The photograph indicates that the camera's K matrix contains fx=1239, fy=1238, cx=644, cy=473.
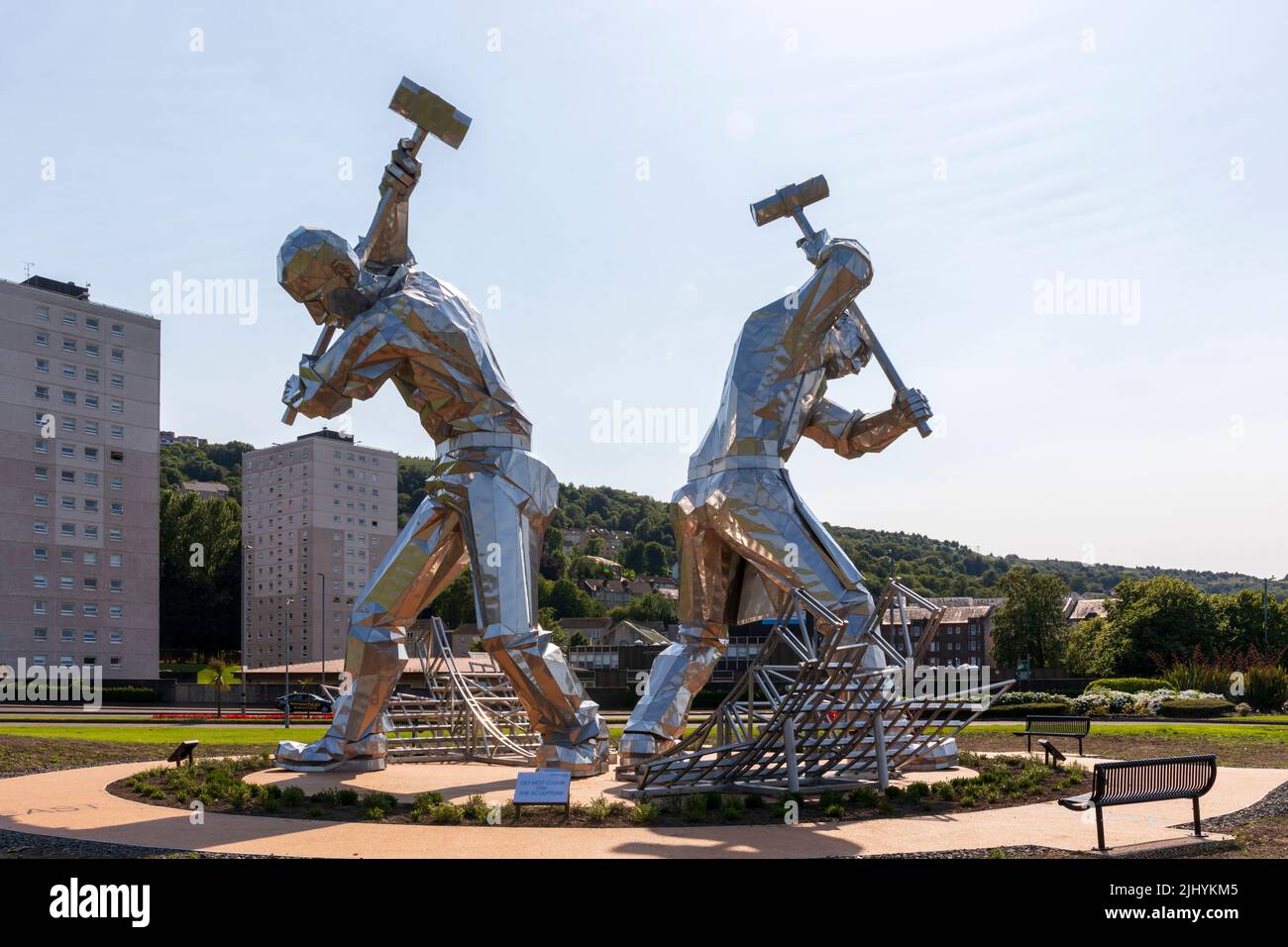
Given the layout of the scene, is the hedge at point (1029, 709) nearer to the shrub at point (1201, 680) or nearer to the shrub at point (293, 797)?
the shrub at point (1201, 680)

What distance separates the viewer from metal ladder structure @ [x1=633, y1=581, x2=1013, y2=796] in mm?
13609

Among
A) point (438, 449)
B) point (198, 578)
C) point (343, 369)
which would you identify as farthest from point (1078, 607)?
point (343, 369)

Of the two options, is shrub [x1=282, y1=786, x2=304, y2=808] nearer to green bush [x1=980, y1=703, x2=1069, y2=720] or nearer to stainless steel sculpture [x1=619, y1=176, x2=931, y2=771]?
stainless steel sculpture [x1=619, y1=176, x2=931, y2=771]

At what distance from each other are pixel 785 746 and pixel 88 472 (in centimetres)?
6068

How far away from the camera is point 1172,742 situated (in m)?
23.7

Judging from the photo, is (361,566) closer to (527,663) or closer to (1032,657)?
(1032,657)

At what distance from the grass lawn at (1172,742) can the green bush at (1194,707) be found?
435 cm

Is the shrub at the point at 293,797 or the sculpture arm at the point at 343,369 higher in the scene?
the sculpture arm at the point at 343,369

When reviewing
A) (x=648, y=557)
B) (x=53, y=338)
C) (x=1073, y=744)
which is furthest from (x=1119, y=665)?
(x=648, y=557)

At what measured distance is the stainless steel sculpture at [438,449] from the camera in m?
15.7

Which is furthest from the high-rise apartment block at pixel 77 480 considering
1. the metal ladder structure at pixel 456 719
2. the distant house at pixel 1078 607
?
the distant house at pixel 1078 607

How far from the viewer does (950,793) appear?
46.5 feet

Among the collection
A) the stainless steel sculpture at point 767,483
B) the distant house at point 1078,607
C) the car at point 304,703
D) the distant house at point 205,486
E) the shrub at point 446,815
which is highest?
the distant house at point 205,486
